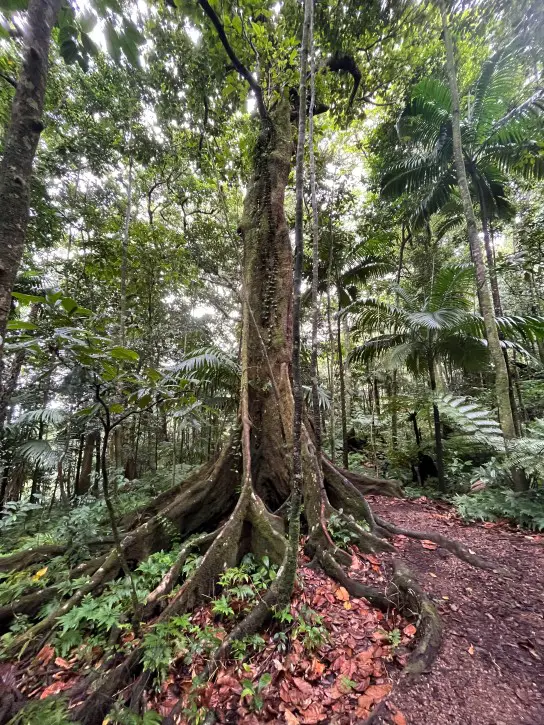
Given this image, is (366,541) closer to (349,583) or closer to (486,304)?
(349,583)

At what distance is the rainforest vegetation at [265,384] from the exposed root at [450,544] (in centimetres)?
2

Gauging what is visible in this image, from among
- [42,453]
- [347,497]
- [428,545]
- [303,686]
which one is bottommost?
[303,686]

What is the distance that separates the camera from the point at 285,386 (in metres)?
4.52

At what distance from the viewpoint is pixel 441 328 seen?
5.68 meters

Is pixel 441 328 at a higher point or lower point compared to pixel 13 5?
lower

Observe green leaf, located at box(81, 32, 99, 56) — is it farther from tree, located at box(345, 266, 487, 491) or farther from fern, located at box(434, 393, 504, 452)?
fern, located at box(434, 393, 504, 452)

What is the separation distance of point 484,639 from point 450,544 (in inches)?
50.8

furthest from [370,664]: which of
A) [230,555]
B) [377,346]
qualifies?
[377,346]

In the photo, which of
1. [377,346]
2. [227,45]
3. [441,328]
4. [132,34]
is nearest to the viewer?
[132,34]

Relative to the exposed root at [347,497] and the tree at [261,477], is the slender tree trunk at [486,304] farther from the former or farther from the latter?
the exposed root at [347,497]

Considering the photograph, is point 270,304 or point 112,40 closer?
point 112,40

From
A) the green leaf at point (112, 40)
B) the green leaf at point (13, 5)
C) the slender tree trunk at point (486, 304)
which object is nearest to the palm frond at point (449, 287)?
the slender tree trunk at point (486, 304)

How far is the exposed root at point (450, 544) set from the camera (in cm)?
312

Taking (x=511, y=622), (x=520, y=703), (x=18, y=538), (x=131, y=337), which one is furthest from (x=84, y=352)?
(x=131, y=337)
